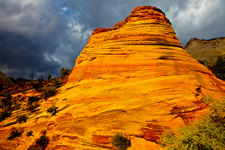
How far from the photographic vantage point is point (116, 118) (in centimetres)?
827

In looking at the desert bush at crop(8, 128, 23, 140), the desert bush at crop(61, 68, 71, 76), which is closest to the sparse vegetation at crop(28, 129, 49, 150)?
the desert bush at crop(8, 128, 23, 140)

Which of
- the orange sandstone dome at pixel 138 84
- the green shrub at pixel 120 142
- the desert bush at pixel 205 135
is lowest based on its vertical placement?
the green shrub at pixel 120 142

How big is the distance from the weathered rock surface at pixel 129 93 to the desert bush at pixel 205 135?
2.96ft

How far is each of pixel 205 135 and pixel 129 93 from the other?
5316 millimetres

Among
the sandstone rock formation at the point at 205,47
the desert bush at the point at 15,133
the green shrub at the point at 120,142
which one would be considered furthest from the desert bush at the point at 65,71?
the sandstone rock formation at the point at 205,47

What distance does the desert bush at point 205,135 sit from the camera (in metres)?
5.43

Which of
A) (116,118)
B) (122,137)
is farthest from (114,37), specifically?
(122,137)

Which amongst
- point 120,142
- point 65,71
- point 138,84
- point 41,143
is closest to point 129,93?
point 138,84

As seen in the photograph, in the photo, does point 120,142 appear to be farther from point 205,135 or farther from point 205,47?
point 205,47

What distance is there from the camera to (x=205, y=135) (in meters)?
5.84

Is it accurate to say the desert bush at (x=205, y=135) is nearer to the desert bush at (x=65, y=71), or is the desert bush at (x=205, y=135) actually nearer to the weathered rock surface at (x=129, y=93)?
the weathered rock surface at (x=129, y=93)

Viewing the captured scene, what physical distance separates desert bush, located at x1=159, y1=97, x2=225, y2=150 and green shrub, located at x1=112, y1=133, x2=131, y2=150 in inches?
85.6

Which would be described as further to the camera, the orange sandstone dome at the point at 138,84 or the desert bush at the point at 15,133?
the desert bush at the point at 15,133

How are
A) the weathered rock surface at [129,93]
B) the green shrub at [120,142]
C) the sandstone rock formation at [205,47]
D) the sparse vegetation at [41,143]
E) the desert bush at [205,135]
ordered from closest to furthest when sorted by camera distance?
the desert bush at [205,135] → the green shrub at [120,142] → the weathered rock surface at [129,93] → the sparse vegetation at [41,143] → the sandstone rock formation at [205,47]
